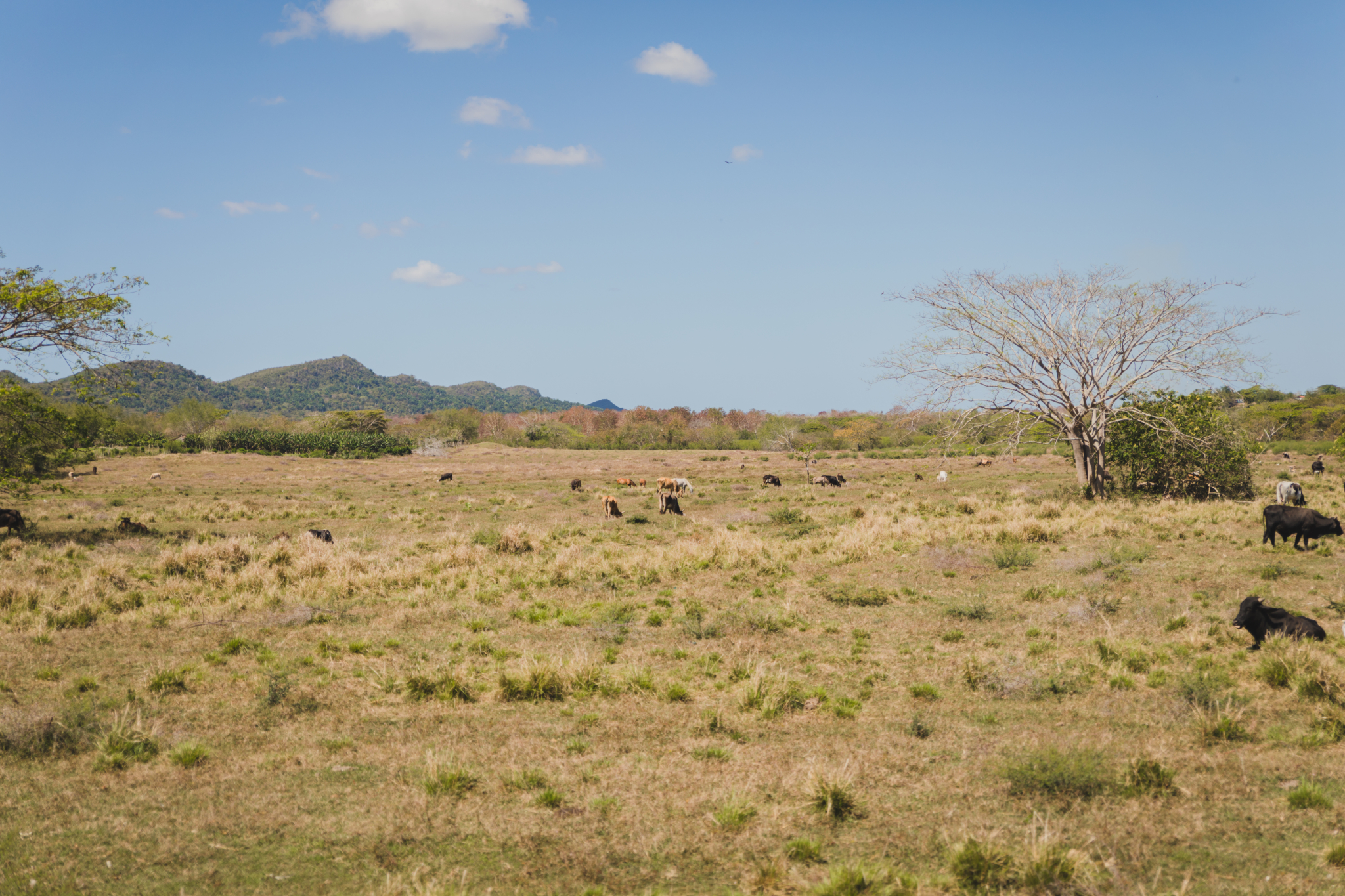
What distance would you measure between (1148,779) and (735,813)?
13.7 feet

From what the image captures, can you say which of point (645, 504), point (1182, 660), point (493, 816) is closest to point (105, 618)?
point (493, 816)

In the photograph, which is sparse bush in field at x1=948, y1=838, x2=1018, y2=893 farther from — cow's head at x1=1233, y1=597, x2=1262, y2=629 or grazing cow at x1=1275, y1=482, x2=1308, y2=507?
grazing cow at x1=1275, y1=482, x2=1308, y2=507

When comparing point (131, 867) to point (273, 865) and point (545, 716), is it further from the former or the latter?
point (545, 716)

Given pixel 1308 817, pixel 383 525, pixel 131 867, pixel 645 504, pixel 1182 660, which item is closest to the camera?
pixel 131 867

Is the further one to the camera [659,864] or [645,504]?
[645,504]

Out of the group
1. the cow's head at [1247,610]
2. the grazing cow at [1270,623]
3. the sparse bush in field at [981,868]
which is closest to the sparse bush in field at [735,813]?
the sparse bush in field at [981,868]

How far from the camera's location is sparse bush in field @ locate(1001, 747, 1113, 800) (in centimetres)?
726

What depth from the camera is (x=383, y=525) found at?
28.9 metres

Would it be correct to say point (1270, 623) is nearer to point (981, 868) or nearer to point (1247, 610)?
point (1247, 610)

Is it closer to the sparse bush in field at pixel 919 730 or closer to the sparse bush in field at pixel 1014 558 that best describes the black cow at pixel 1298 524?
the sparse bush in field at pixel 1014 558

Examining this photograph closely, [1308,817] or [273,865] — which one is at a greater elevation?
[1308,817]

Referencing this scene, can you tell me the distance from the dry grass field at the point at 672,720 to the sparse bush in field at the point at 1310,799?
0.04 metres

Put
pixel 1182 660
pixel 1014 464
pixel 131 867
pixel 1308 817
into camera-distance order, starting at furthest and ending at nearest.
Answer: pixel 1014 464 → pixel 1182 660 → pixel 1308 817 → pixel 131 867

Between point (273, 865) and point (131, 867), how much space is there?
1167mm
